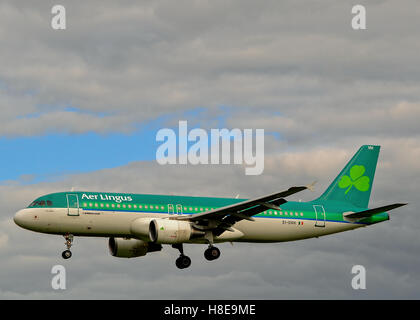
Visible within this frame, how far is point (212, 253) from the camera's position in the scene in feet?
209

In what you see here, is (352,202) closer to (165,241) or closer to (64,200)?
(165,241)

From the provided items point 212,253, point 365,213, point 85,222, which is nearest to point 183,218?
point 212,253

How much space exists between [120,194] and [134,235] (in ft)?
10.1

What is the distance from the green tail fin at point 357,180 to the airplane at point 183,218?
0.42m

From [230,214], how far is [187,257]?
19.1 ft

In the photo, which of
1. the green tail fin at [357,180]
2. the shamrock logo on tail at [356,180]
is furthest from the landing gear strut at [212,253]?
the shamrock logo on tail at [356,180]

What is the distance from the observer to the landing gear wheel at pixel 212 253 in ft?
209

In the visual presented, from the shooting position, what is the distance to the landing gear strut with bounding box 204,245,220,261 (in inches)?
2507

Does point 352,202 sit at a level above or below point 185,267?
above

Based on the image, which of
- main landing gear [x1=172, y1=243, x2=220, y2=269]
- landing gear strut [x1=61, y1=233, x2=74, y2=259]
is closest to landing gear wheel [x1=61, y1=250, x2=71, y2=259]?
landing gear strut [x1=61, y1=233, x2=74, y2=259]

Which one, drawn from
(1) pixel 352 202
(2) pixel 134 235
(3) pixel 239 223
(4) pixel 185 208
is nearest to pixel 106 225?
(2) pixel 134 235

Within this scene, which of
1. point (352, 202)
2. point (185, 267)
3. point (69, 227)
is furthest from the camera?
point (352, 202)

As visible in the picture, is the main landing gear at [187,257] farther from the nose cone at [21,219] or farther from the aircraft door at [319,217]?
the nose cone at [21,219]

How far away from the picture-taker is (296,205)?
6900 cm
